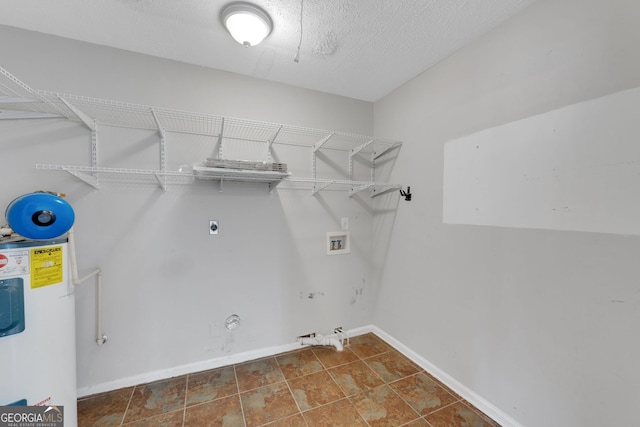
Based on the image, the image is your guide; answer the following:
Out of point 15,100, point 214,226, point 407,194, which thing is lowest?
point 214,226

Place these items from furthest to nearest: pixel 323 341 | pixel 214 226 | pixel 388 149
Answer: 1. pixel 388 149
2. pixel 323 341
3. pixel 214 226

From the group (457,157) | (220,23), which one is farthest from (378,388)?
(220,23)

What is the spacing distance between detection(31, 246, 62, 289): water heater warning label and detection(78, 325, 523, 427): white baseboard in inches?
39.9

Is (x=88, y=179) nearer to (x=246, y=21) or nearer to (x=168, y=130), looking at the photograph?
(x=168, y=130)

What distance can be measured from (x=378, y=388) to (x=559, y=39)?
230 cm

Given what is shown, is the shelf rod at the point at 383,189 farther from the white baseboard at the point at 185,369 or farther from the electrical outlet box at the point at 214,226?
the white baseboard at the point at 185,369

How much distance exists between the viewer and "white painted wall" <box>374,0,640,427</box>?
101cm

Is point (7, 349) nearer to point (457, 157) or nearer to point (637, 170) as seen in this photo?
point (457, 157)

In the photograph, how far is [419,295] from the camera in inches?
77.5

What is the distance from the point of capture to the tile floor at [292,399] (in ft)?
4.63

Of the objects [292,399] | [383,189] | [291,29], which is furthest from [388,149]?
[292,399]

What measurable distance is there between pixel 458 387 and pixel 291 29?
8.54 feet

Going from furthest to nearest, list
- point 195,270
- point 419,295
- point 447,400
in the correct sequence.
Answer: point 419,295 < point 195,270 < point 447,400

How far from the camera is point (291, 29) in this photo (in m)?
1.46
